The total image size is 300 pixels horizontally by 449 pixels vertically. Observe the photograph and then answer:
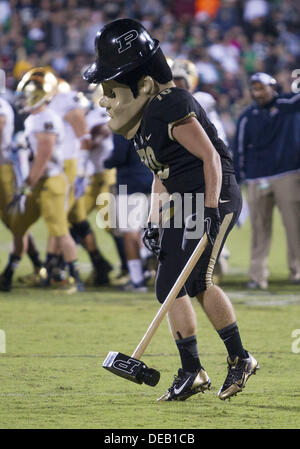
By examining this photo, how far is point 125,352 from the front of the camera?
7.20 meters

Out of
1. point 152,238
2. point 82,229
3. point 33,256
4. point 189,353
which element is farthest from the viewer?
point 33,256

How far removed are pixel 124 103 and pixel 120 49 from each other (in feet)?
1.02

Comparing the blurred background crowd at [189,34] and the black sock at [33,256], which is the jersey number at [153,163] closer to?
the black sock at [33,256]

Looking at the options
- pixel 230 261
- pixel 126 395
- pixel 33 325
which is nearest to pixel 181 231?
pixel 126 395

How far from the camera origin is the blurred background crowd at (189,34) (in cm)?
2097

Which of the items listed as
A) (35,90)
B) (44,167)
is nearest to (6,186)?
(44,167)

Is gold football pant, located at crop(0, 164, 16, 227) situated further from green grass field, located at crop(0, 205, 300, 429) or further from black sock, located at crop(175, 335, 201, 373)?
black sock, located at crop(175, 335, 201, 373)

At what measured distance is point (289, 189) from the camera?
10.4m

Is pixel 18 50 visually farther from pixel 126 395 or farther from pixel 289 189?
pixel 126 395

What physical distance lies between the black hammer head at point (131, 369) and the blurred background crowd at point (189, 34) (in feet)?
48.5

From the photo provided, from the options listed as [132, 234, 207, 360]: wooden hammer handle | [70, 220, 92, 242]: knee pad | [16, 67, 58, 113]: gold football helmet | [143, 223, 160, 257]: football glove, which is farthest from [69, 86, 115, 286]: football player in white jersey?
[132, 234, 207, 360]: wooden hammer handle

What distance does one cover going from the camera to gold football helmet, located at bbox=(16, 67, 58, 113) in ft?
32.6

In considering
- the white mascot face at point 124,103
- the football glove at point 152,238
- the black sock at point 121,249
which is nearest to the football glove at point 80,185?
the black sock at point 121,249

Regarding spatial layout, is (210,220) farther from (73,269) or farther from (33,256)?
(33,256)
